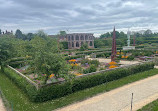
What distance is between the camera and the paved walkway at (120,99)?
7189 millimetres

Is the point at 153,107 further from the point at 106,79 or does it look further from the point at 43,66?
the point at 43,66

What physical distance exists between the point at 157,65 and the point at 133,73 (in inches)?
260

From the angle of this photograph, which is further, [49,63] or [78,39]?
[78,39]

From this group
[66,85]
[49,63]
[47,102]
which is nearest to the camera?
[49,63]

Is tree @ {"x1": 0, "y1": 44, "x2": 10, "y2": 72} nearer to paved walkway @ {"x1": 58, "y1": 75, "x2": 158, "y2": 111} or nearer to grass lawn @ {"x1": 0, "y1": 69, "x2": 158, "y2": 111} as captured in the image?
grass lawn @ {"x1": 0, "y1": 69, "x2": 158, "y2": 111}

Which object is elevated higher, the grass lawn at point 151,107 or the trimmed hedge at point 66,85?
the trimmed hedge at point 66,85

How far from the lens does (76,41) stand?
60.9 metres

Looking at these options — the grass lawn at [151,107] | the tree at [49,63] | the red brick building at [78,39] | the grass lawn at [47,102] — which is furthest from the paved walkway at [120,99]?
the red brick building at [78,39]

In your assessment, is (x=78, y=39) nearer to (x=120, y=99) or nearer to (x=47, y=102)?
(x=120, y=99)

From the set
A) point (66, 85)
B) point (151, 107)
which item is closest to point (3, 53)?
point (66, 85)

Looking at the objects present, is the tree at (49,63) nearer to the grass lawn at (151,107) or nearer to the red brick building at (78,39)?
the grass lawn at (151,107)

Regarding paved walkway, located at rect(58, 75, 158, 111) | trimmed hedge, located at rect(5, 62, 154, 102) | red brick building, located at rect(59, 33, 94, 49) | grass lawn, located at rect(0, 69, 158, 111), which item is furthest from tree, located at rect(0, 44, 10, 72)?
red brick building, located at rect(59, 33, 94, 49)

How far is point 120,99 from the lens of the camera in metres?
8.17

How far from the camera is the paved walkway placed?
23.6ft
